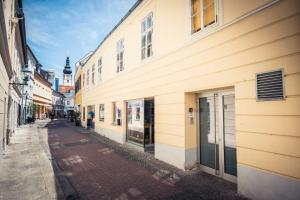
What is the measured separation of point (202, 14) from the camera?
207 inches

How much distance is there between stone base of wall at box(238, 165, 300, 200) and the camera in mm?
3289

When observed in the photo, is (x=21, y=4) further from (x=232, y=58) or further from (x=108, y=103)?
(x=232, y=58)

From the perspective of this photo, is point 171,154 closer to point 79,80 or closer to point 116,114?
point 116,114

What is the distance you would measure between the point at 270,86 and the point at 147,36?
220 inches

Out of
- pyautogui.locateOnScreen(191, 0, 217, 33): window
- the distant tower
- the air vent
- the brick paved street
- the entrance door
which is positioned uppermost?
the distant tower

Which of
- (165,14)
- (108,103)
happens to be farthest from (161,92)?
(108,103)

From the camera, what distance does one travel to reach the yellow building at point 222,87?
11.2ft

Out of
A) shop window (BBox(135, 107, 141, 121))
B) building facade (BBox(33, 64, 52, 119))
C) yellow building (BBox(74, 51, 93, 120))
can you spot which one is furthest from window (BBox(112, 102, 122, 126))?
building facade (BBox(33, 64, 52, 119))

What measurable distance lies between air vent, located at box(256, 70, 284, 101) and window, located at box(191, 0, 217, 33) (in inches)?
79.3

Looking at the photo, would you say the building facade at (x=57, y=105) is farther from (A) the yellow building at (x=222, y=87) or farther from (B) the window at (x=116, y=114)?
(A) the yellow building at (x=222, y=87)

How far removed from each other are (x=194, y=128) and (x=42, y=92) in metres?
38.7

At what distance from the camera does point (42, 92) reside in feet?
123

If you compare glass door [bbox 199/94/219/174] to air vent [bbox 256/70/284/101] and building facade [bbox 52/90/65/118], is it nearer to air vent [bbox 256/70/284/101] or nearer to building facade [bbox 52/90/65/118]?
air vent [bbox 256/70/284/101]

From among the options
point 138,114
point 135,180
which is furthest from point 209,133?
point 138,114
